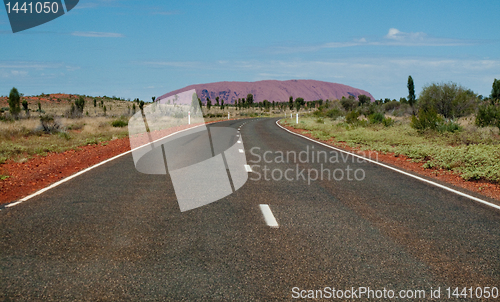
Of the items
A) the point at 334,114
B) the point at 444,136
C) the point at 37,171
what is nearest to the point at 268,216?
the point at 37,171

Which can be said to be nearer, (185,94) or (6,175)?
(6,175)

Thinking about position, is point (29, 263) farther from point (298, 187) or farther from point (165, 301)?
point (298, 187)

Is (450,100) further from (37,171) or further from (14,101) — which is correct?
(14,101)

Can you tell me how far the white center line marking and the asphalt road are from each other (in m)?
0.09

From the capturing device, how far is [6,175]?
10125 mm

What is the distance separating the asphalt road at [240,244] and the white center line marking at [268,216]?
9 centimetres

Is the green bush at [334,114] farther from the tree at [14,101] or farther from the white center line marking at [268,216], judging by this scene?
the white center line marking at [268,216]

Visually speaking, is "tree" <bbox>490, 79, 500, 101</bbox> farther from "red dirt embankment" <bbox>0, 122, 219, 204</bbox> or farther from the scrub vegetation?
"red dirt embankment" <bbox>0, 122, 219, 204</bbox>

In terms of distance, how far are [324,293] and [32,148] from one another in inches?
593

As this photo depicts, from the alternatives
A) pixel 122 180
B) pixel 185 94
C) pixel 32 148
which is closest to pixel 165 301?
pixel 122 180

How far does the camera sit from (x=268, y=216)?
6.02 metres

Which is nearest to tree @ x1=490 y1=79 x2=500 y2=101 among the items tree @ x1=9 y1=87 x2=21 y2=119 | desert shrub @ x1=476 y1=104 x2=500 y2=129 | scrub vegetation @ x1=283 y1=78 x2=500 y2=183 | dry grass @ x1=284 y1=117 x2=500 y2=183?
scrub vegetation @ x1=283 y1=78 x2=500 y2=183

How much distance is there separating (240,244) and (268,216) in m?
1.34

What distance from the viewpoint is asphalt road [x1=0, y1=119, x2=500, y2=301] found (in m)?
3.69
